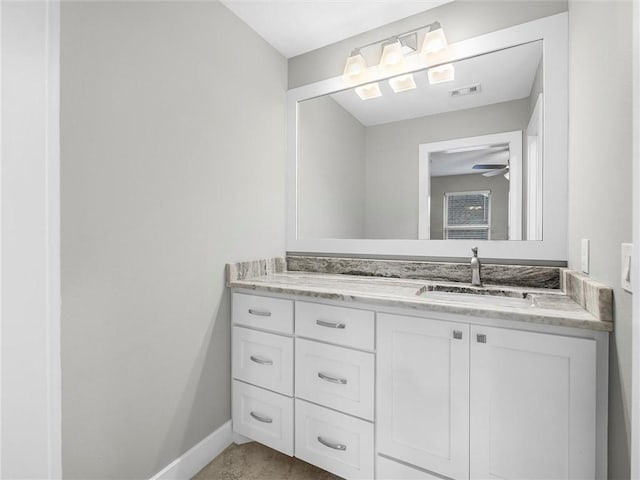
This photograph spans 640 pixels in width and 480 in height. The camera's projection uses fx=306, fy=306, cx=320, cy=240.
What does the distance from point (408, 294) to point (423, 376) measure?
1.11ft

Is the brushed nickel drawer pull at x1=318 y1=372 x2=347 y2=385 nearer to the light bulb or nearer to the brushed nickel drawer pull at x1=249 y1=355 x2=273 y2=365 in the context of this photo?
the brushed nickel drawer pull at x1=249 y1=355 x2=273 y2=365

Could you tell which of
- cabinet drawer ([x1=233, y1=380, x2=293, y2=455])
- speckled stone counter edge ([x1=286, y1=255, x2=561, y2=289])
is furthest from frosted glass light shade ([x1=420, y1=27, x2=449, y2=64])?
cabinet drawer ([x1=233, y1=380, x2=293, y2=455])

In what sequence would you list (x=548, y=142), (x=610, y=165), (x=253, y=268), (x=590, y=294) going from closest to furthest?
(x=610, y=165), (x=590, y=294), (x=548, y=142), (x=253, y=268)

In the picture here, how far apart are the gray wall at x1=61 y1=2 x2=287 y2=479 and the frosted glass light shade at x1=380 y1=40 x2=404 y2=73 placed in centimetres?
81

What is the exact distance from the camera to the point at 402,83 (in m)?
1.85

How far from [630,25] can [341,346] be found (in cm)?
137

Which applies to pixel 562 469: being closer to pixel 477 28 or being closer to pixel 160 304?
pixel 160 304

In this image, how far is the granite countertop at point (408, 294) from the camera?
1010mm

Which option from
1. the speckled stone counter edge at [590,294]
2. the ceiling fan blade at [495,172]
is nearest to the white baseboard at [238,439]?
the speckled stone counter edge at [590,294]

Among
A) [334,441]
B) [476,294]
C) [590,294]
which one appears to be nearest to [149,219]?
[334,441]

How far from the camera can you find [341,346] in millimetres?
1391

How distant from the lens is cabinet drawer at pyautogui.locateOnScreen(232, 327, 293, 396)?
1.54 meters

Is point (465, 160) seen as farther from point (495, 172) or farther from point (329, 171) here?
point (329, 171)

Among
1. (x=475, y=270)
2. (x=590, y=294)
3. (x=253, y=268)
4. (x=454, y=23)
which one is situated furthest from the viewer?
(x=253, y=268)
